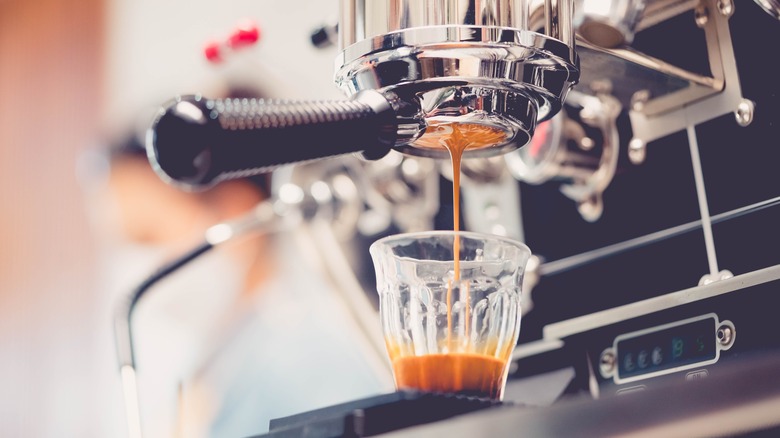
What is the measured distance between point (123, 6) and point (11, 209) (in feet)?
1.21

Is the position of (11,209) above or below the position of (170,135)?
above

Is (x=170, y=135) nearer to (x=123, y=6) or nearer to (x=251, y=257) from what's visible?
(x=251, y=257)

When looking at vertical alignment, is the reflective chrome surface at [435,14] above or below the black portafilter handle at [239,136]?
above

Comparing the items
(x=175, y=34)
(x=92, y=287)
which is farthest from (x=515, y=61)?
(x=92, y=287)

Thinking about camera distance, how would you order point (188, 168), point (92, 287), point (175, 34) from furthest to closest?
point (92, 287)
point (175, 34)
point (188, 168)

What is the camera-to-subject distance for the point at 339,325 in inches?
36.1

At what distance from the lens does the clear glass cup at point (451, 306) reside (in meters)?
0.48

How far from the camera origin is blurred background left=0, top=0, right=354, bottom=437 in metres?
1.23

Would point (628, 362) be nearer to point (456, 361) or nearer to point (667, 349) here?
point (667, 349)

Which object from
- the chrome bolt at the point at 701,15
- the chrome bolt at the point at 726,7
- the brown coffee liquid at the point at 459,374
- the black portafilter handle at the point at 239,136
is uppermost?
the chrome bolt at the point at 701,15

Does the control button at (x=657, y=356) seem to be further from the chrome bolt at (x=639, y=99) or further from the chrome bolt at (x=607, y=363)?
the chrome bolt at (x=639, y=99)

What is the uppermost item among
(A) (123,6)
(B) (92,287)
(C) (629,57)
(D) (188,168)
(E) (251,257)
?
(A) (123,6)

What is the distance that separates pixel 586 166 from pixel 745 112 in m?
0.12


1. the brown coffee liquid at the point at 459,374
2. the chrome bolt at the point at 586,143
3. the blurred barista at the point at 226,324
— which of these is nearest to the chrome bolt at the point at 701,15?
the chrome bolt at the point at 586,143
